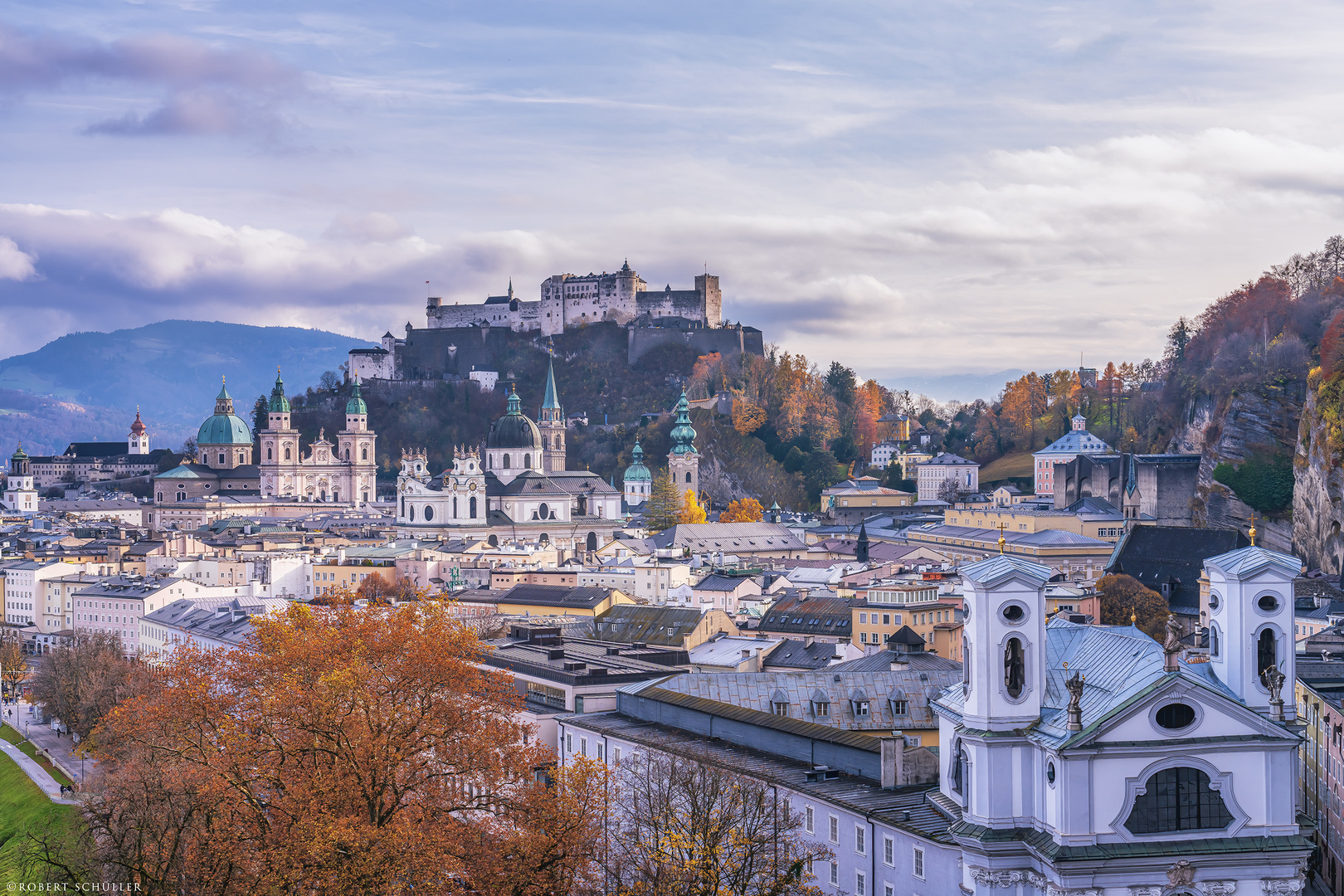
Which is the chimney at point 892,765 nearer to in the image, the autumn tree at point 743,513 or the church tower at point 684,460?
the autumn tree at point 743,513

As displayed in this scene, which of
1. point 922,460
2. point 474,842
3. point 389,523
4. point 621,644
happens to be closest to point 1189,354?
point 922,460

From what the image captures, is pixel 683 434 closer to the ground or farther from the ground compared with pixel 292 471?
farther from the ground

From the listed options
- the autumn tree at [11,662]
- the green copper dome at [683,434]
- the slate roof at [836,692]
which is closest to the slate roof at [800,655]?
the slate roof at [836,692]

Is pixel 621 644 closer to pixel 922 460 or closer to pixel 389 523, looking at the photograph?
pixel 389 523

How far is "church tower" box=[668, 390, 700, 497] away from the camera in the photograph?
458ft

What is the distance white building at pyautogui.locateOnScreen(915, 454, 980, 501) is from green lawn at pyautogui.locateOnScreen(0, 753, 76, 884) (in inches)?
3466

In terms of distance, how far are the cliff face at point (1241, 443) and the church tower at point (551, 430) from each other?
5659 cm

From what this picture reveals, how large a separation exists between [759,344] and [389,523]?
53.4 m

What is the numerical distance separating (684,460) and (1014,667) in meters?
112

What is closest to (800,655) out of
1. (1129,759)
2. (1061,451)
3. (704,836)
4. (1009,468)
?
(1129,759)

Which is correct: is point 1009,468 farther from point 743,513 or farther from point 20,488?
point 20,488

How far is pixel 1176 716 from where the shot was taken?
86.6 ft

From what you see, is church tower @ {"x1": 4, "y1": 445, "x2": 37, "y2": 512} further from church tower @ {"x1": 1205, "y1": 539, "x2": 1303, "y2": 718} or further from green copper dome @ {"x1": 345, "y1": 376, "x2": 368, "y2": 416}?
church tower @ {"x1": 1205, "y1": 539, "x2": 1303, "y2": 718}

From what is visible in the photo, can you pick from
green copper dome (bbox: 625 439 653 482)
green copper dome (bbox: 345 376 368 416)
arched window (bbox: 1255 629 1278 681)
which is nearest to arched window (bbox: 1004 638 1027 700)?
arched window (bbox: 1255 629 1278 681)
